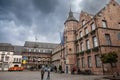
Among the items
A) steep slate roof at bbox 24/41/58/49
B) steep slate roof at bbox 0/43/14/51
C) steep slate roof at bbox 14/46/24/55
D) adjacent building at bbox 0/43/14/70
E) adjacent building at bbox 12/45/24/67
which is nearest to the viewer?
adjacent building at bbox 0/43/14/70

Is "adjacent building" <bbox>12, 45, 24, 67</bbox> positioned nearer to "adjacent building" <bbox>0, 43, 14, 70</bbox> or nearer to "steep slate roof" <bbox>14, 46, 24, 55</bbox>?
"steep slate roof" <bbox>14, 46, 24, 55</bbox>

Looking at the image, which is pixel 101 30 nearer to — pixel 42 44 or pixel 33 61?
pixel 33 61

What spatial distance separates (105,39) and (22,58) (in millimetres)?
44935

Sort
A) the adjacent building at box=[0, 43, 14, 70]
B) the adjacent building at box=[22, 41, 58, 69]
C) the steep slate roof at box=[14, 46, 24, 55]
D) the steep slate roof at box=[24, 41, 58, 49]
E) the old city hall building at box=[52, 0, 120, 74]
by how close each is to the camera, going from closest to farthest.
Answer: the old city hall building at box=[52, 0, 120, 74] → the adjacent building at box=[0, 43, 14, 70] → the adjacent building at box=[22, 41, 58, 69] → the steep slate roof at box=[14, 46, 24, 55] → the steep slate roof at box=[24, 41, 58, 49]

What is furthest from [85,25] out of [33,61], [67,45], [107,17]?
[33,61]

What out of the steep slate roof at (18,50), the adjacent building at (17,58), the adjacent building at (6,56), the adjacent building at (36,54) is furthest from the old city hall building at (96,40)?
the steep slate roof at (18,50)

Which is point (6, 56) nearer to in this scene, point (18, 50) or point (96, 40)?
point (18, 50)

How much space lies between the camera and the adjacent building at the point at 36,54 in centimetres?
5775

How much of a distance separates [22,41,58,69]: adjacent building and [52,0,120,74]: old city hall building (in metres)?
30.2

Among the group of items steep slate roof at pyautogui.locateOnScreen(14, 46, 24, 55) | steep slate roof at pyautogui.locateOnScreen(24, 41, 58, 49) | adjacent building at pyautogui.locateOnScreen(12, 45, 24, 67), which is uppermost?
steep slate roof at pyautogui.locateOnScreen(24, 41, 58, 49)

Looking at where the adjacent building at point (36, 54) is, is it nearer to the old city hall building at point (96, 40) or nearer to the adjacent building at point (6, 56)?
the adjacent building at point (6, 56)

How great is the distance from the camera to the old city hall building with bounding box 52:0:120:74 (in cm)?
2191

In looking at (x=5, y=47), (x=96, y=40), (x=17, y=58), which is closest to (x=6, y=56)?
(x=5, y=47)

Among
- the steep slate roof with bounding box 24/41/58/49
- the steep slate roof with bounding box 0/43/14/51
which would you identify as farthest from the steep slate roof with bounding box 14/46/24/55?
the steep slate roof with bounding box 24/41/58/49
